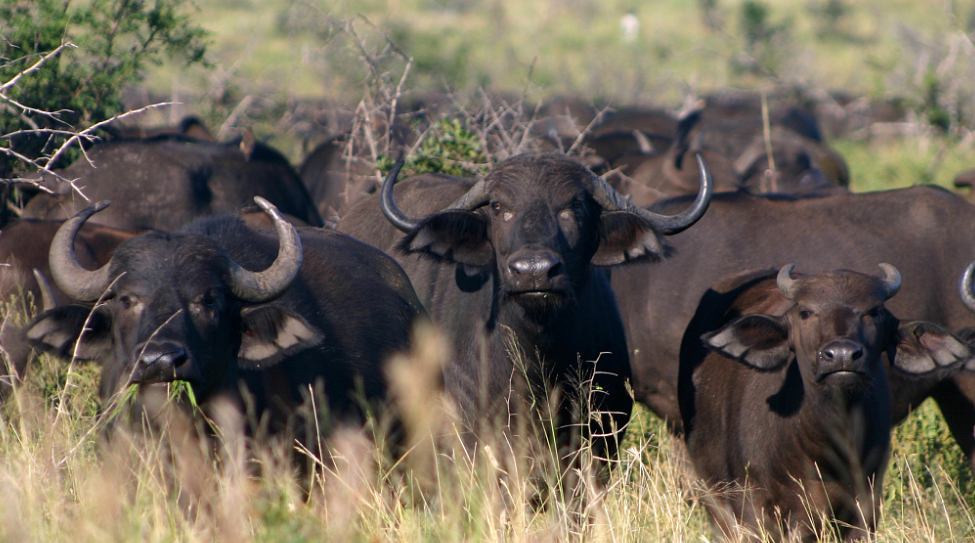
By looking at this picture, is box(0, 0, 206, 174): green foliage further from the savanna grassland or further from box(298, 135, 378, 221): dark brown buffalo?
box(298, 135, 378, 221): dark brown buffalo

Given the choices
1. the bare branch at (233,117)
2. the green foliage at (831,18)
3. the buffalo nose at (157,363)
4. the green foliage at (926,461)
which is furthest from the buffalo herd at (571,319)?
the green foliage at (831,18)

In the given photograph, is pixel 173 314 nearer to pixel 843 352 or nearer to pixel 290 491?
pixel 290 491

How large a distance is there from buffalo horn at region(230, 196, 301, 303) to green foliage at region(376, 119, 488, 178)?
3.33 m

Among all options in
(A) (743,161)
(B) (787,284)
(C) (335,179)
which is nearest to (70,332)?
(B) (787,284)

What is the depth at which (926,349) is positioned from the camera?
15.2 ft

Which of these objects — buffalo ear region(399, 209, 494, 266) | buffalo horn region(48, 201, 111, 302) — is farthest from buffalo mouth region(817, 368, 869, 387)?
buffalo horn region(48, 201, 111, 302)

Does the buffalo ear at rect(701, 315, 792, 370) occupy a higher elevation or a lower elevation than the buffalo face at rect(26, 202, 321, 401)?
lower

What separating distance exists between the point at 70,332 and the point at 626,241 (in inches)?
98.8

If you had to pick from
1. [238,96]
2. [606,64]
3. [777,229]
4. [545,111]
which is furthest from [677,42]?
[777,229]

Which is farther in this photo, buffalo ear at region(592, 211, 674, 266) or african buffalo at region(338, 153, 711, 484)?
buffalo ear at region(592, 211, 674, 266)

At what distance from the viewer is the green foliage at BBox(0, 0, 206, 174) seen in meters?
6.84

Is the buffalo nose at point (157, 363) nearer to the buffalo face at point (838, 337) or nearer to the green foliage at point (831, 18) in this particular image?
the buffalo face at point (838, 337)

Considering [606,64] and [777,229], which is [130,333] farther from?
[606,64]

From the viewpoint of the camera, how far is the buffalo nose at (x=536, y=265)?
167 inches
